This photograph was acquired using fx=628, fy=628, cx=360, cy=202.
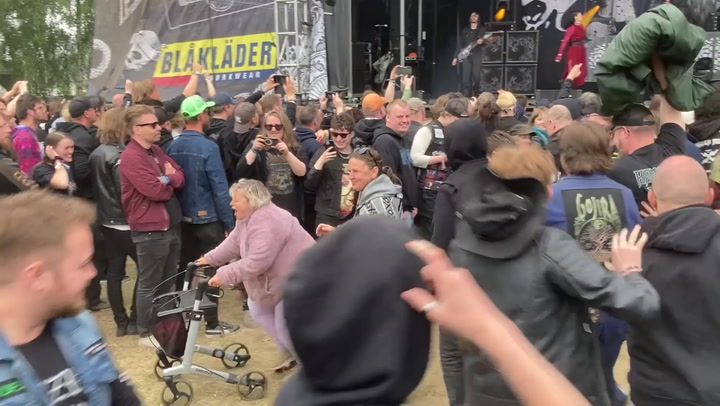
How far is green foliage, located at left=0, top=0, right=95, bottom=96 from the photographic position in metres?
25.3

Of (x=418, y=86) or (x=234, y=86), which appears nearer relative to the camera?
(x=234, y=86)

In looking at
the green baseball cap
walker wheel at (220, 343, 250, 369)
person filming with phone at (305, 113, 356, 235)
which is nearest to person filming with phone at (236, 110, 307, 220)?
person filming with phone at (305, 113, 356, 235)

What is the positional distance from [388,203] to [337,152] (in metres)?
1.23

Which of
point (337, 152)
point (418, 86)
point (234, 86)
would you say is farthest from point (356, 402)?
point (418, 86)

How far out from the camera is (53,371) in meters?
1.40

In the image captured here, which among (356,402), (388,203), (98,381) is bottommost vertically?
(388,203)

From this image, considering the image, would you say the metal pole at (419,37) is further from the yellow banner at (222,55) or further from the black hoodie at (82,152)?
the black hoodie at (82,152)

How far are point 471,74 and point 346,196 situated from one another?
9.16 metres

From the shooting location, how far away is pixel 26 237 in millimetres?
1384

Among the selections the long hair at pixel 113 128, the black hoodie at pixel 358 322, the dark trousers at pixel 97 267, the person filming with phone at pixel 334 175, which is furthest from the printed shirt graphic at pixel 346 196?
the black hoodie at pixel 358 322

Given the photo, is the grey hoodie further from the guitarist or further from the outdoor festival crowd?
the guitarist

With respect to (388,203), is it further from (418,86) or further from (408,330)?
(418,86)

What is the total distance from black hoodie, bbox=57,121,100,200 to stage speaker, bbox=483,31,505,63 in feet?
28.9

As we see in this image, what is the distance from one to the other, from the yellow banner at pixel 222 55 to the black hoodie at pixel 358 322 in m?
10.8
